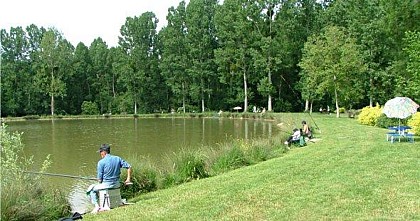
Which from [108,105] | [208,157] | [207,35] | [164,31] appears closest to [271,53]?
[207,35]

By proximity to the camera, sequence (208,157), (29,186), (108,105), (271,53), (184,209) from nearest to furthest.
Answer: (184,209)
(29,186)
(208,157)
(271,53)
(108,105)

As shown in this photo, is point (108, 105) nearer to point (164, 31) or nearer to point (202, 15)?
point (164, 31)

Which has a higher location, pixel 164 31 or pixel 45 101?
pixel 164 31

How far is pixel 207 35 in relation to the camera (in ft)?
186

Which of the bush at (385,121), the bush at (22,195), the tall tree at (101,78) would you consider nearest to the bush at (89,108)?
the tall tree at (101,78)

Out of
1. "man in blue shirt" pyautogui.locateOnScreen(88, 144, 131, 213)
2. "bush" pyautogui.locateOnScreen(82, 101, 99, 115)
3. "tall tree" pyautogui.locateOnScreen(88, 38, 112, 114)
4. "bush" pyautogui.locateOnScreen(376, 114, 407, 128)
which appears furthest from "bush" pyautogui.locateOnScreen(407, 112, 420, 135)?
"tall tree" pyautogui.locateOnScreen(88, 38, 112, 114)

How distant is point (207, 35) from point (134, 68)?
39.4 feet

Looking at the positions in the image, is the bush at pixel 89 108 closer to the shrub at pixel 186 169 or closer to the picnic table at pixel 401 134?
the picnic table at pixel 401 134

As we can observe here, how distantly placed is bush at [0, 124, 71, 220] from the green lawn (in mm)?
865

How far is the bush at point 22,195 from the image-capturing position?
23.7ft

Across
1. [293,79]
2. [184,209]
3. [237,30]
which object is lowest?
[184,209]

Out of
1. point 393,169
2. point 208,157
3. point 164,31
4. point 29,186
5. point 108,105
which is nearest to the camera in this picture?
point 29,186

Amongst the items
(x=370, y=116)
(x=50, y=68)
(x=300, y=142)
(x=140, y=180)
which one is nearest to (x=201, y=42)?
(x=50, y=68)

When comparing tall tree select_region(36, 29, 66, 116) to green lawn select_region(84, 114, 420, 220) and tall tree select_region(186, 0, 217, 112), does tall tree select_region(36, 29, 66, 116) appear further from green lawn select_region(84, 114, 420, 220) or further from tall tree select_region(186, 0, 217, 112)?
green lawn select_region(84, 114, 420, 220)
